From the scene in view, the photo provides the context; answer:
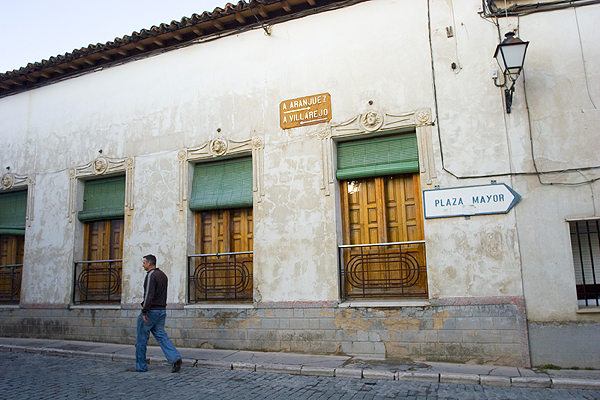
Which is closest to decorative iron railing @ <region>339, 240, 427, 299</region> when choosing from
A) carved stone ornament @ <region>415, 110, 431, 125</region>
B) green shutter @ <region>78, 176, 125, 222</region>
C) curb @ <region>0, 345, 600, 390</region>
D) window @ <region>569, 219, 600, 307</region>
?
curb @ <region>0, 345, 600, 390</region>

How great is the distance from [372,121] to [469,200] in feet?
6.83

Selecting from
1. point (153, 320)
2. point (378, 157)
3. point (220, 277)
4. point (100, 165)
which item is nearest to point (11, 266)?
Answer: point (100, 165)

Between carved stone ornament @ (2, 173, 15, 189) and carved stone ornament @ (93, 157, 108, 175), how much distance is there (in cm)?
268

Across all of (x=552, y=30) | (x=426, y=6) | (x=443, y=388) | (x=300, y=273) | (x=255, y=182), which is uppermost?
(x=426, y=6)

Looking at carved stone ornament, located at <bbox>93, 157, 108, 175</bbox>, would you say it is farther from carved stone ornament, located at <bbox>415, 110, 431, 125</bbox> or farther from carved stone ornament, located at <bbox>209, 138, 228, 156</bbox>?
carved stone ornament, located at <bbox>415, 110, 431, 125</bbox>

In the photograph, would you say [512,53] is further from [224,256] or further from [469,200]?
[224,256]

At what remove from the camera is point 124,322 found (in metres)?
9.36

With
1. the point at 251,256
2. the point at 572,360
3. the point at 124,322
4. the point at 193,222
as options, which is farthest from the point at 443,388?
the point at 124,322

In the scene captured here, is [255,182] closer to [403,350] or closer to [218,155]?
[218,155]

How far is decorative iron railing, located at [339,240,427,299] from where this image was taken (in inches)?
305

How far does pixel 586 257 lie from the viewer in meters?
7.09

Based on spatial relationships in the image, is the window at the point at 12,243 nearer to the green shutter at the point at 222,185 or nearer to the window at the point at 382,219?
the green shutter at the point at 222,185

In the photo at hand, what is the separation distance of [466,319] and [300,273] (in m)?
2.78

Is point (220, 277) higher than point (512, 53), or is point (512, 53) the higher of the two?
point (512, 53)
